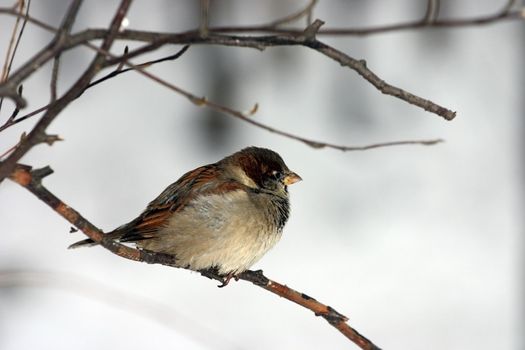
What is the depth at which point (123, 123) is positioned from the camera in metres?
4.70

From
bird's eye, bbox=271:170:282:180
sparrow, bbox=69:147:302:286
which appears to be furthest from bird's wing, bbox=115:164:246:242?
bird's eye, bbox=271:170:282:180

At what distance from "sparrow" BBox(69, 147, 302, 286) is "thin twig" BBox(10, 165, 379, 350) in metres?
0.08

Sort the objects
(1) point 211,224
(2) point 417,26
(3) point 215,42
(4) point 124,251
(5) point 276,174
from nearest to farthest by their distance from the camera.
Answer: (2) point 417,26 → (3) point 215,42 → (4) point 124,251 → (1) point 211,224 → (5) point 276,174

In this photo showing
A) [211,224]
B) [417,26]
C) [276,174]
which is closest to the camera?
[417,26]

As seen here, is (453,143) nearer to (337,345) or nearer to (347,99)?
(347,99)

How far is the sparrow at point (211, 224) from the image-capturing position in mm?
2246

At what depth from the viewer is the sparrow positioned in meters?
2.25

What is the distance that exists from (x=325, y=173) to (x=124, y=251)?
3.22 m

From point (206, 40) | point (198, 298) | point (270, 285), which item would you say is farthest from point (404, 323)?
point (206, 40)

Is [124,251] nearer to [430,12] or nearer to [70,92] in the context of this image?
[70,92]

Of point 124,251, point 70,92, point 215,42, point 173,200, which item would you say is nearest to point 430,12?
point 215,42

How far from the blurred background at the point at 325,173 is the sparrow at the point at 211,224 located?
1546 millimetres

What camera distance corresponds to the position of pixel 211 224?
228 cm

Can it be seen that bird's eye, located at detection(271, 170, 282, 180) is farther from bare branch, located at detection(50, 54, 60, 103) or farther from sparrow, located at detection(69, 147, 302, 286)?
bare branch, located at detection(50, 54, 60, 103)
